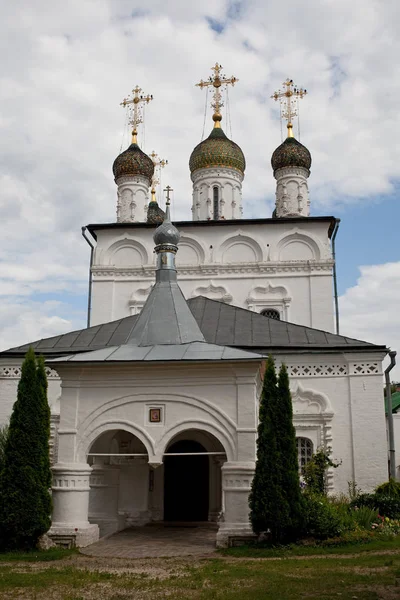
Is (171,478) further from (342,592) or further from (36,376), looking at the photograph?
(342,592)

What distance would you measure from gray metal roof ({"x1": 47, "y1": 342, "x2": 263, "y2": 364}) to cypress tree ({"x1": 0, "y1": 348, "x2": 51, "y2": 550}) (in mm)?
670

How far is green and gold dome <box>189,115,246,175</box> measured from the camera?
18.2 metres

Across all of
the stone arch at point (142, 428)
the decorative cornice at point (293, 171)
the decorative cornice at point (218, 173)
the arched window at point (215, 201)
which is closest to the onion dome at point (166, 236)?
the stone arch at point (142, 428)

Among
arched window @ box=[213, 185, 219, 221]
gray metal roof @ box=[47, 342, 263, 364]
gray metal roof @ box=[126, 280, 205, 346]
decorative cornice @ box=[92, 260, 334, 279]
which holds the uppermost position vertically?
arched window @ box=[213, 185, 219, 221]

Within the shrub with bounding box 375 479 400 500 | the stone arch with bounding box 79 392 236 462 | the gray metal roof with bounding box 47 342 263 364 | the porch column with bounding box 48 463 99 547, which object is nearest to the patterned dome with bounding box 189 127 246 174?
the gray metal roof with bounding box 47 342 263 364

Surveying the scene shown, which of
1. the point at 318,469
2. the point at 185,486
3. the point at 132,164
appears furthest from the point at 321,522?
the point at 132,164

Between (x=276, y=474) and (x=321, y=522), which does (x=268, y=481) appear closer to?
(x=276, y=474)

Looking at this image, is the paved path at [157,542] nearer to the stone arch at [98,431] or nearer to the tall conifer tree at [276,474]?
the tall conifer tree at [276,474]

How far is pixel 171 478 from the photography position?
11719mm

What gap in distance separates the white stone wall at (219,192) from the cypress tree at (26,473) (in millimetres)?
10374

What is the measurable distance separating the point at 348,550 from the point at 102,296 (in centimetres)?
1008

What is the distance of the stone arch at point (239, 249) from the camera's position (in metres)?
16.4

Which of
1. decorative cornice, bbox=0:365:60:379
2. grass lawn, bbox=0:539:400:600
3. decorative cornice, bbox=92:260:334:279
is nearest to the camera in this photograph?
grass lawn, bbox=0:539:400:600

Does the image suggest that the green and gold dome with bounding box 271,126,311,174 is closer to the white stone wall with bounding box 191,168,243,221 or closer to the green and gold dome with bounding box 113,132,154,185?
the white stone wall with bounding box 191,168,243,221
